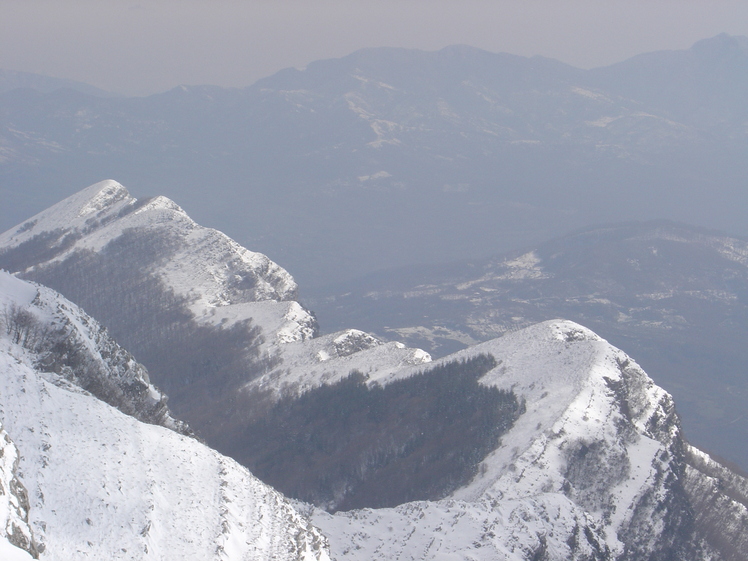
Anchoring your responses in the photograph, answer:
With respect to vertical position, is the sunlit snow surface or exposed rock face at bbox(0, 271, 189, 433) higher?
exposed rock face at bbox(0, 271, 189, 433)

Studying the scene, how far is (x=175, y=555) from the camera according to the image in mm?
49281

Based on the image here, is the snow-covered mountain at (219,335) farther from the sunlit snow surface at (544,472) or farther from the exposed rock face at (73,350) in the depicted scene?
the exposed rock face at (73,350)

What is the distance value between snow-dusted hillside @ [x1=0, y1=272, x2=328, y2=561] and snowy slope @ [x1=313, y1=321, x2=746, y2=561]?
1312 centimetres

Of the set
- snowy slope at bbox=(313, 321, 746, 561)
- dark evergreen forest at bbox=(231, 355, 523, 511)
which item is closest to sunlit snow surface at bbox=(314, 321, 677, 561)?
snowy slope at bbox=(313, 321, 746, 561)

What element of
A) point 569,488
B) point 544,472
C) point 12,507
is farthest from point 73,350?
point 569,488

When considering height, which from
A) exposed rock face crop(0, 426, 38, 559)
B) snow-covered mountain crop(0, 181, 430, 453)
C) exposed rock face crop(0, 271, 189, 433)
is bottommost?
snow-covered mountain crop(0, 181, 430, 453)

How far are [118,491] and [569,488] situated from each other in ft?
163

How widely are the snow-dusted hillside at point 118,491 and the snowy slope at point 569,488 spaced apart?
13.1 meters

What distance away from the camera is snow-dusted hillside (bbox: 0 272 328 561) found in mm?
46125

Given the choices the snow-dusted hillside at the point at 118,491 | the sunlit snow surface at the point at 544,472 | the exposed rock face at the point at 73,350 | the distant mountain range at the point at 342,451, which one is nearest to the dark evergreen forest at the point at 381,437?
the distant mountain range at the point at 342,451

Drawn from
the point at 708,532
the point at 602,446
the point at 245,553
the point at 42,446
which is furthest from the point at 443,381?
the point at 42,446

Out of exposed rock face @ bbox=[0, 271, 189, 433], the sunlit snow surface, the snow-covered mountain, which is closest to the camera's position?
the sunlit snow surface

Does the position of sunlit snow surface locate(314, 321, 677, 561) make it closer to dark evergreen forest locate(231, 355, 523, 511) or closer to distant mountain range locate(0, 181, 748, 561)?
distant mountain range locate(0, 181, 748, 561)

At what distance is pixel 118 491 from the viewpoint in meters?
50.8
